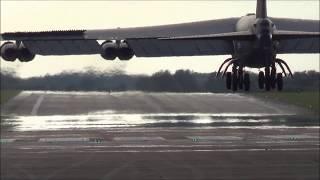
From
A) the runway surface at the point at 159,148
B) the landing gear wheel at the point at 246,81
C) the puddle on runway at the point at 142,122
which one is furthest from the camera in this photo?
the puddle on runway at the point at 142,122

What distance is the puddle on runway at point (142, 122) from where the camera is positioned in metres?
177

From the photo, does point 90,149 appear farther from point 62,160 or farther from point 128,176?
point 128,176

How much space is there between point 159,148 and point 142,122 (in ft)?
Result: 124

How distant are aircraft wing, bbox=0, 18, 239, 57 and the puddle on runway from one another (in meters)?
141

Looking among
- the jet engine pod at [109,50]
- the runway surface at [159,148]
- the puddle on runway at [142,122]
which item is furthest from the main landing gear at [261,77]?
the puddle on runway at [142,122]

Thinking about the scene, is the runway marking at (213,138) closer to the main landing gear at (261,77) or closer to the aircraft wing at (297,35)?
the aircraft wing at (297,35)

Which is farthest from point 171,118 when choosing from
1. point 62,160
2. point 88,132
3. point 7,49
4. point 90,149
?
point 7,49

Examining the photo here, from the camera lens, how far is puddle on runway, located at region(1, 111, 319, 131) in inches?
6959

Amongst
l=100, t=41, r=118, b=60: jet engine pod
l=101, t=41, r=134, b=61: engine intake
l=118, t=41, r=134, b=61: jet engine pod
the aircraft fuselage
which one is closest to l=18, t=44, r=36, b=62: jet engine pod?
l=100, t=41, r=118, b=60: jet engine pod

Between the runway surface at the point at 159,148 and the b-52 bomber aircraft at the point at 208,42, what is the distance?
284 feet

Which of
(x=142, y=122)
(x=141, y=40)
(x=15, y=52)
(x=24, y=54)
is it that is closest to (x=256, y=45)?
(x=141, y=40)

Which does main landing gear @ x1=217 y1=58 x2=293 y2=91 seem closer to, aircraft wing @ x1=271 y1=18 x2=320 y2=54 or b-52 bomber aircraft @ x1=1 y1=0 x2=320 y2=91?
b-52 bomber aircraft @ x1=1 y1=0 x2=320 y2=91

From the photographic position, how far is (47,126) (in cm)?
17538

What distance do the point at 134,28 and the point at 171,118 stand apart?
550ft
